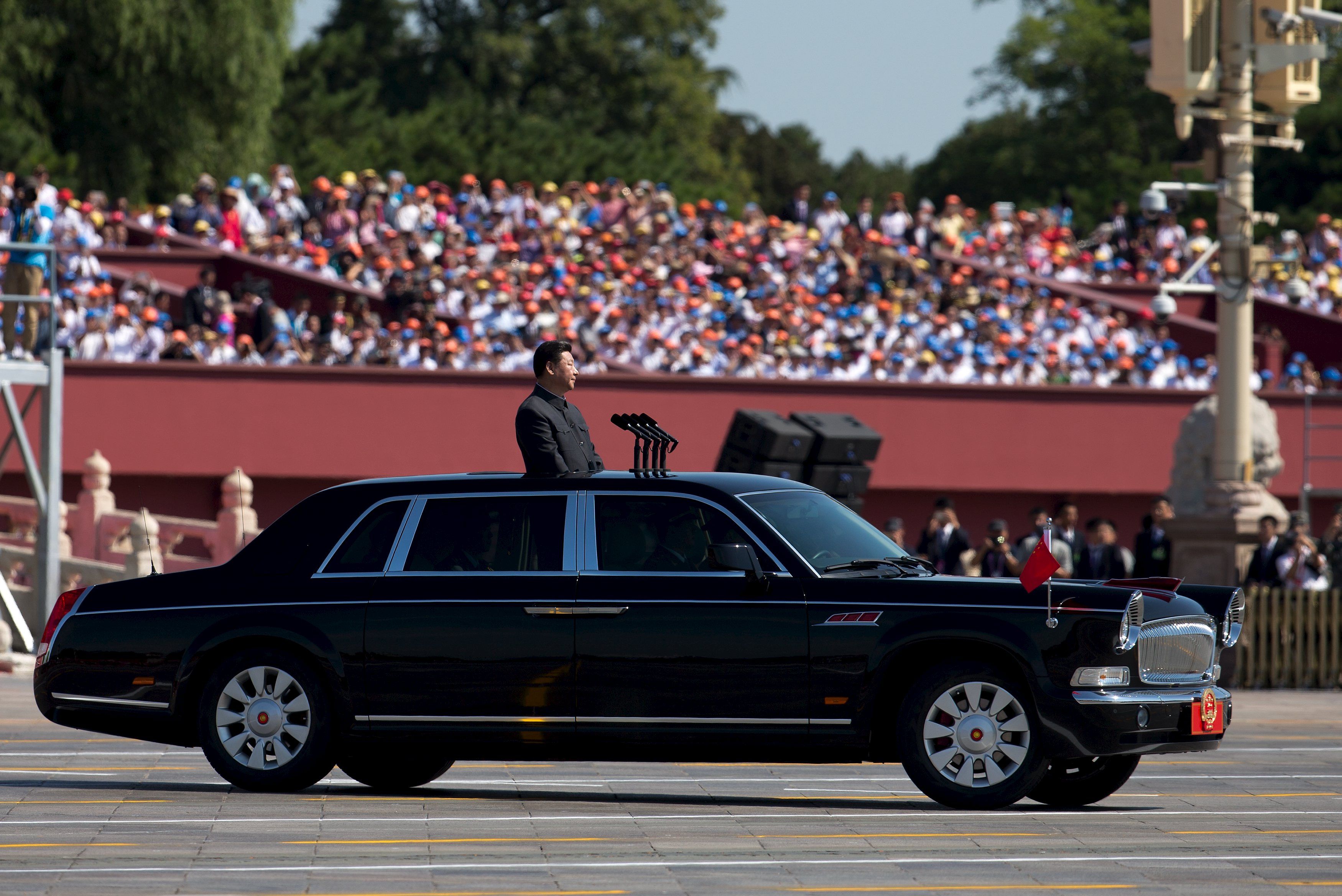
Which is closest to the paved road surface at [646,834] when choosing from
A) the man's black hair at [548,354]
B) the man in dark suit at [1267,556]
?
the man's black hair at [548,354]

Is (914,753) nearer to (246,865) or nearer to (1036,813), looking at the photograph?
(1036,813)

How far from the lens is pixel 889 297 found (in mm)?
32656

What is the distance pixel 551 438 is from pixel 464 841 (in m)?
2.58

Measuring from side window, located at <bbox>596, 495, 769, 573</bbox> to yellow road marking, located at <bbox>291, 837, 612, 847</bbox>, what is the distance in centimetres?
164

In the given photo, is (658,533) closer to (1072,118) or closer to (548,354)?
(548,354)

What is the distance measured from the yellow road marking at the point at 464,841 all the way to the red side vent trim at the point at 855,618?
63.3 inches

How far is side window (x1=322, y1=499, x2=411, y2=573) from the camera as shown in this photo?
10.7 meters

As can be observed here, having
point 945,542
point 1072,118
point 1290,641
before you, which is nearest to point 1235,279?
point 1290,641

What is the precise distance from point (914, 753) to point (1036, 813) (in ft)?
2.21

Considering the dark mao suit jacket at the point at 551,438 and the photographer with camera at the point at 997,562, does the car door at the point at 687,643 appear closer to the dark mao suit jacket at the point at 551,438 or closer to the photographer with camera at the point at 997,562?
the dark mao suit jacket at the point at 551,438

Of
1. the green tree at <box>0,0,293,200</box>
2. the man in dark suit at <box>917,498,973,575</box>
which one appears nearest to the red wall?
the man in dark suit at <box>917,498,973,575</box>

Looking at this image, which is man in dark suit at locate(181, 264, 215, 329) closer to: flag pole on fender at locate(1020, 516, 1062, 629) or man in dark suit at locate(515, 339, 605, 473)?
man in dark suit at locate(515, 339, 605, 473)

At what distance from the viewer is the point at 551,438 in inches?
429

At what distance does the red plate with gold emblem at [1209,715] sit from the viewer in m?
10.0
